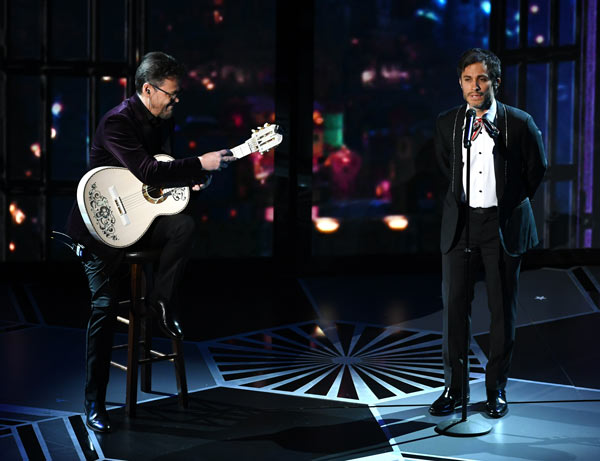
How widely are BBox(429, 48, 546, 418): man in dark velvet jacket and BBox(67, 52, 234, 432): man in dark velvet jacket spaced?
0.97m

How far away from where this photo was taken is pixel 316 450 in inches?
151

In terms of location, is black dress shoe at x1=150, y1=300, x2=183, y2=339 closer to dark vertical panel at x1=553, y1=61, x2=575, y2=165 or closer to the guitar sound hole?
the guitar sound hole

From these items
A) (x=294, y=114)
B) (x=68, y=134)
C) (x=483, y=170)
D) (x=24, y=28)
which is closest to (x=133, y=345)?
(x=483, y=170)

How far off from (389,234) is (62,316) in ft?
10.1

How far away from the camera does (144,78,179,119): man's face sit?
402 cm

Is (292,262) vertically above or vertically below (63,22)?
below

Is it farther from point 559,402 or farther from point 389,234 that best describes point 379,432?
point 389,234

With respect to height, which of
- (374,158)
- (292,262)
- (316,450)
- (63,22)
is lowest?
(316,450)

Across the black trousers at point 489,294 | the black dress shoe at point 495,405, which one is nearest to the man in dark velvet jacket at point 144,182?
the black trousers at point 489,294

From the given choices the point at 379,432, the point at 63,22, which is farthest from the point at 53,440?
the point at 63,22

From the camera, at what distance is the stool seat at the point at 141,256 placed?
4066mm

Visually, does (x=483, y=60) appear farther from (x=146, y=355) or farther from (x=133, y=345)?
(x=146, y=355)

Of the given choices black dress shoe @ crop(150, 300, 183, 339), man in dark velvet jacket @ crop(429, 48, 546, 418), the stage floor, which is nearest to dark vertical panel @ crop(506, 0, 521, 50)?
the stage floor

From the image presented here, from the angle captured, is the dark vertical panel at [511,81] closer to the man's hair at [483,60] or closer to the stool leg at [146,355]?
the man's hair at [483,60]
